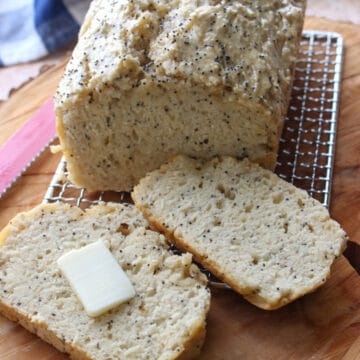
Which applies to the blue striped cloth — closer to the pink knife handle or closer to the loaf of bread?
the pink knife handle

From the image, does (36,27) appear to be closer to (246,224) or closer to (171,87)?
(171,87)

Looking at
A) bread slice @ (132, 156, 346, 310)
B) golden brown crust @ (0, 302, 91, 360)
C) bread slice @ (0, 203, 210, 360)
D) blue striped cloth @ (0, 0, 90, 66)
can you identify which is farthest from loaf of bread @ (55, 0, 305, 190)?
blue striped cloth @ (0, 0, 90, 66)

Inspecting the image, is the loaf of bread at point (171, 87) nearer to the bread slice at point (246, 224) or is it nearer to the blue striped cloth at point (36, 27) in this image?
the bread slice at point (246, 224)

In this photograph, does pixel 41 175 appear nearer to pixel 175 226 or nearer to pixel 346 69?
pixel 175 226

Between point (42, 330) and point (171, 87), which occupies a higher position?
point (171, 87)

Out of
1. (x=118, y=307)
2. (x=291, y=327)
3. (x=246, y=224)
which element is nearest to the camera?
(x=118, y=307)

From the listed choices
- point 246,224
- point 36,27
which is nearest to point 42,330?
point 246,224

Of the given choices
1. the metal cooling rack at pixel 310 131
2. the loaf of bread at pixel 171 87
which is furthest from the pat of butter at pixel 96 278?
the loaf of bread at pixel 171 87
